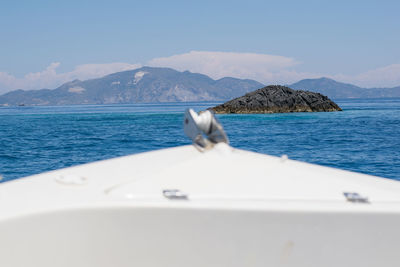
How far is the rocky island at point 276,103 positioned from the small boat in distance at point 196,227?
84.9 m

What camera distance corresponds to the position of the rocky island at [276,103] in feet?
291

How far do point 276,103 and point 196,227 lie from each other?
88718mm

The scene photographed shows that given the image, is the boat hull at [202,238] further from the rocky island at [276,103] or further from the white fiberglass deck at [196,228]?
the rocky island at [276,103]

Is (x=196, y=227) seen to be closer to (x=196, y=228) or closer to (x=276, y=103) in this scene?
(x=196, y=228)

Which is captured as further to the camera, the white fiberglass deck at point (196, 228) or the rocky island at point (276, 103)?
the rocky island at point (276, 103)

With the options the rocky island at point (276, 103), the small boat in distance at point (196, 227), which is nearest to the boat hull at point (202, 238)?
the small boat in distance at point (196, 227)

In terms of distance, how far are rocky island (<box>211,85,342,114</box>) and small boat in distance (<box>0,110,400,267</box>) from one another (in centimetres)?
8488

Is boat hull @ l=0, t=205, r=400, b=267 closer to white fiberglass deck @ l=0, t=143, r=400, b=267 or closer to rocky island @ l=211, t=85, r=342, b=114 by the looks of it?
white fiberglass deck @ l=0, t=143, r=400, b=267

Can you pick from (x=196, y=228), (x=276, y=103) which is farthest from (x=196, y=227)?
(x=276, y=103)

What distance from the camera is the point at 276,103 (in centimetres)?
8988

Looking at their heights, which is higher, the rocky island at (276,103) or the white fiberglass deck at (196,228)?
the white fiberglass deck at (196,228)

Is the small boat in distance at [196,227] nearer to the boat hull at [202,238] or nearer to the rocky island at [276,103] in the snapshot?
the boat hull at [202,238]

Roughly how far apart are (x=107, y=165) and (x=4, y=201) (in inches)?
41.2

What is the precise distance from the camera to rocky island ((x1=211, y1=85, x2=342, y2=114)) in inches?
3492
